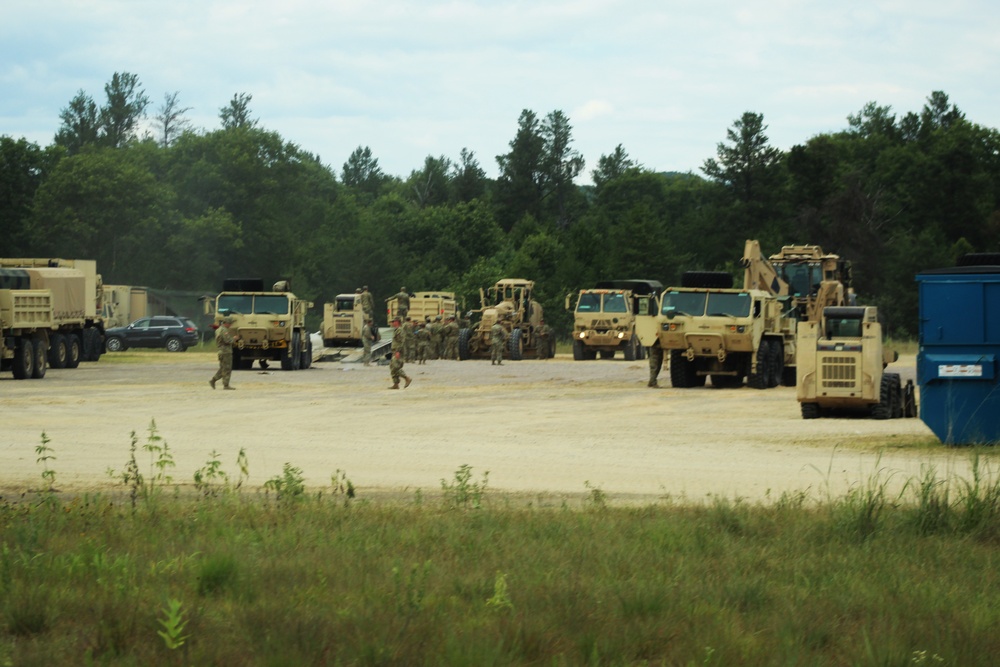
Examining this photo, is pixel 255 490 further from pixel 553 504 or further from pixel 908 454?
pixel 908 454

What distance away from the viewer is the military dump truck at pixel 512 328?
48656 millimetres

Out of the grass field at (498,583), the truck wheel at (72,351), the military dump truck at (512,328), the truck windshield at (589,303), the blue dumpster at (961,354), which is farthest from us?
the military dump truck at (512,328)

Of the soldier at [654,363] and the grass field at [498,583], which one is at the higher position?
the soldier at [654,363]

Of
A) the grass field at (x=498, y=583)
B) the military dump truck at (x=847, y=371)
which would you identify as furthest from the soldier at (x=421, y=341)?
the grass field at (x=498, y=583)

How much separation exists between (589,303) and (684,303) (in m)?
17.8

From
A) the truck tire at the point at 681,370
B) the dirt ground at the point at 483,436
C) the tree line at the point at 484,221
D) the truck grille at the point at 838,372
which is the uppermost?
the tree line at the point at 484,221

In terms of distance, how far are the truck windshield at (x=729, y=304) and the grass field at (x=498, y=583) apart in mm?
19356

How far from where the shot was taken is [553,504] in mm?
11750

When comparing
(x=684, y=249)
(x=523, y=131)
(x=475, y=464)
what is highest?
(x=523, y=131)

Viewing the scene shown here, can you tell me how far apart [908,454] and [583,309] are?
32762 mm

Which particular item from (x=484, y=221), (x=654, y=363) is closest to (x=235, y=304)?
(x=654, y=363)

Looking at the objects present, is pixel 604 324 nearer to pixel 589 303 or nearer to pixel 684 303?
pixel 589 303

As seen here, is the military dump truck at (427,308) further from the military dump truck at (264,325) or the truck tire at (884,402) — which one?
the truck tire at (884,402)

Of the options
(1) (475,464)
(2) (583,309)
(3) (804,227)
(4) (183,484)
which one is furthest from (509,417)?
(3) (804,227)
